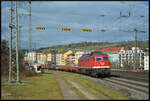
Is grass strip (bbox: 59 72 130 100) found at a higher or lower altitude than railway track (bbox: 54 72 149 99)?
higher

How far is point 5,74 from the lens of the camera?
3180 centimetres

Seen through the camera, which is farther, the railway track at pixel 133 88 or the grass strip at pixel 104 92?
the railway track at pixel 133 88

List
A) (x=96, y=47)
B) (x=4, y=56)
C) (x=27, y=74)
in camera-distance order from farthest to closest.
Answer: (x=96, y=47)
(x=27, y=74)
(x=4, y=56)

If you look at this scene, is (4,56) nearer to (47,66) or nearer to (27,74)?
A: (27,74)

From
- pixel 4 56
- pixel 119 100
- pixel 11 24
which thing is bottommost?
pixel 119 100

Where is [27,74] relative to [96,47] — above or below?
below

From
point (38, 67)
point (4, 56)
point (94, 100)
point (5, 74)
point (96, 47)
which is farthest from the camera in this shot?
point (96, 47)

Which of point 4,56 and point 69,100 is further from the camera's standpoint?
point 4,56

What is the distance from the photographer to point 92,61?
33781 mm

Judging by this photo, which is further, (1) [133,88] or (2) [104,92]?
(1) [133,88]

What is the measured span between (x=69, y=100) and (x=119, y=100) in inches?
92.9

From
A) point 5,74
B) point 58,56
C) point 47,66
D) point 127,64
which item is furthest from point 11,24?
point 58,56

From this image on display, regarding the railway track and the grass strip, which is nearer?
the grass strip

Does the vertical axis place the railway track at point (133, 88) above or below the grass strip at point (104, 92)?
below
